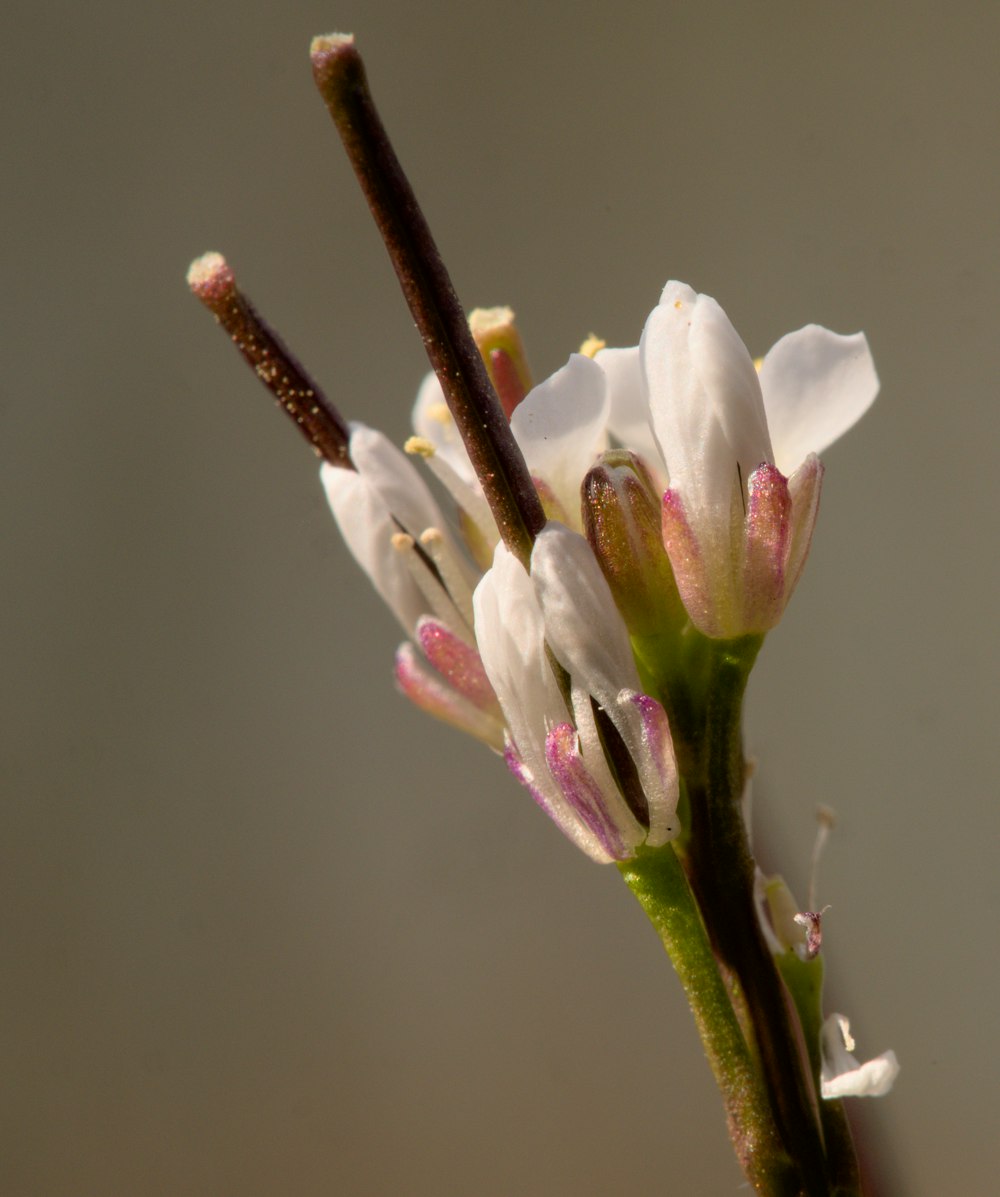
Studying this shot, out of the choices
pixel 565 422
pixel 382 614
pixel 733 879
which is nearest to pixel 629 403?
pixel 565 422

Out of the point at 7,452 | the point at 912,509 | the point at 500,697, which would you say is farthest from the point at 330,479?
the point at 7,452

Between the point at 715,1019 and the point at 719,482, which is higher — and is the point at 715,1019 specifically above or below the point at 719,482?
below

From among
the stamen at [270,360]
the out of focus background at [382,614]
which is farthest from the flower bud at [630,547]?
the out of focus background at [382,614]

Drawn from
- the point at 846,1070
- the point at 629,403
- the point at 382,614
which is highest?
the point at 382,614

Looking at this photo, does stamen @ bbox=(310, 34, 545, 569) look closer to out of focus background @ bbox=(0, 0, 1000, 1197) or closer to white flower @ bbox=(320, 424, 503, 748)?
white flower @ bbox=(320, 424, 503, 748)

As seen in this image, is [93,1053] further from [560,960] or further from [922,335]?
[922,335]

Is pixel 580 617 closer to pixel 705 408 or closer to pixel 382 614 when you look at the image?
pixel 705 408

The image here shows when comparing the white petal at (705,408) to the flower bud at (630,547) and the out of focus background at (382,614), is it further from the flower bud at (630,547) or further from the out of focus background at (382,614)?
the out of focus background at (382,614)
